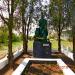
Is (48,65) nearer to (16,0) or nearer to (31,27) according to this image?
(16,0)

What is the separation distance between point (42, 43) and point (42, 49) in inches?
23.6

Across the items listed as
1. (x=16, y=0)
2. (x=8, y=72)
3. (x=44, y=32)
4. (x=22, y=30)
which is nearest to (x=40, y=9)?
(x=22, y=30)

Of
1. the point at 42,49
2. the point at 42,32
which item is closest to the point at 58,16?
the point at 42,32

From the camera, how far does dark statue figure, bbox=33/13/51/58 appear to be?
25.6 metres

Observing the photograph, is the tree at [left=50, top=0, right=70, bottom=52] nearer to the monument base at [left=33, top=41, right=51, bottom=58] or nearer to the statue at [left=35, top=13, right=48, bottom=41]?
the statue at [left=35, top=13, right=48, bottom=41]

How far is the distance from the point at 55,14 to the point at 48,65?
51.5ft

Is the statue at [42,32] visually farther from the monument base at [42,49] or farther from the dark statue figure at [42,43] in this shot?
the monument base at [42,49]

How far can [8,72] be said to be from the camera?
1741cm

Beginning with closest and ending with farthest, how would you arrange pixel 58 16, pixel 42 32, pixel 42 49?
pixel 42 49
pixel 42 32
pixel 58 16

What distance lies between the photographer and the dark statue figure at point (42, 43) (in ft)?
84.0

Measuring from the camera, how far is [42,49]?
25750 mm

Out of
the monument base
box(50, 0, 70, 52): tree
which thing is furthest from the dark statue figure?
box(50, 0, 70, 52): tree

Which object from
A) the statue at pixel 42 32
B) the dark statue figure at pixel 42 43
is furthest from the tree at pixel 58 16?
the dark statue figure at pixel 42 43

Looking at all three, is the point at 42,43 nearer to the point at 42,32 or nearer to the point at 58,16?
the point at 42,32
